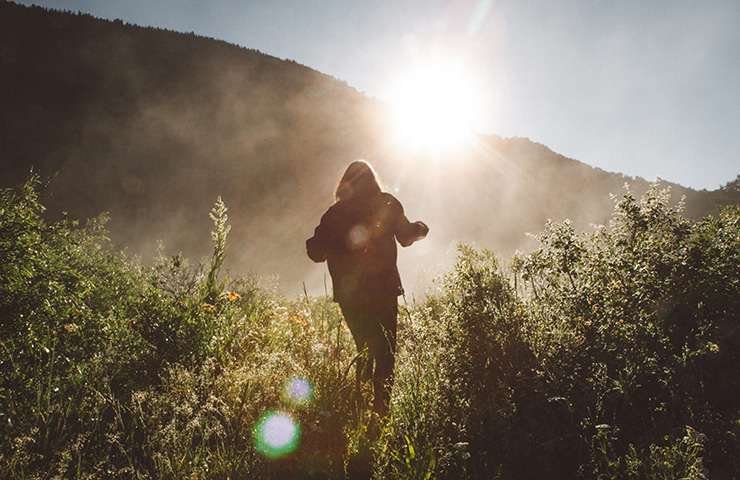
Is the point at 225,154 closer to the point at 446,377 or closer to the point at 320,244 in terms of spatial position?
the point at 320,244

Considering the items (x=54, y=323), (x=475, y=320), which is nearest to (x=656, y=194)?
(x=475, y=320)

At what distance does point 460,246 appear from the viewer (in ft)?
12.1

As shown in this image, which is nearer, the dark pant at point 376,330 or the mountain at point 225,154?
the dark pant at point 376,330

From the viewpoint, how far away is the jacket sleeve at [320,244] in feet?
10.4

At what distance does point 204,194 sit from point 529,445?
37.1m

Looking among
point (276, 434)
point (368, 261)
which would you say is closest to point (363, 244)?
point (368, 261)

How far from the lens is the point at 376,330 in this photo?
10.1 ft

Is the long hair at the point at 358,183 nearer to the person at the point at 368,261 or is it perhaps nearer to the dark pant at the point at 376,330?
the person at the point at 368,261

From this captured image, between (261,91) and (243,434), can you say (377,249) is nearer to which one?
(243,434)

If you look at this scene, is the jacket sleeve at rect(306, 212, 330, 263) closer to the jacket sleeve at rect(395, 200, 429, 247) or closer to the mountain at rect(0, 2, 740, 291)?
the jacket sleeve at rect(395, 200, 429, 247)

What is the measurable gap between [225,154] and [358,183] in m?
39.3

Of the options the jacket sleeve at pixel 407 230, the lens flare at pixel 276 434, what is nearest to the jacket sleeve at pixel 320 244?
the jacket sleeve at pixel 407 230

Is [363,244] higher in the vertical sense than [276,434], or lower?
higher

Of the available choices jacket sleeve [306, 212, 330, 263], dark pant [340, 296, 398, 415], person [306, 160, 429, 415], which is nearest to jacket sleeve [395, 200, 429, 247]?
person [306, 160, 429, 415]
